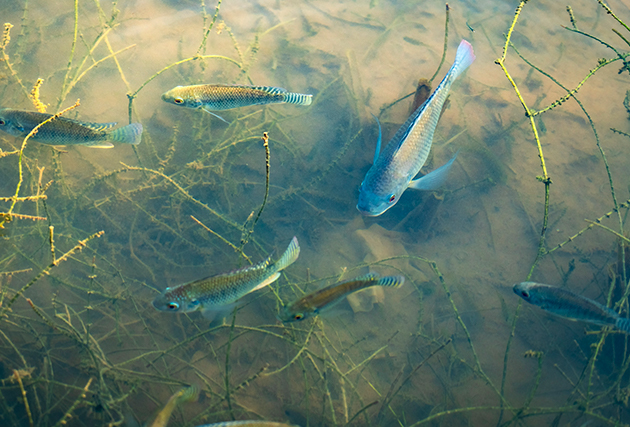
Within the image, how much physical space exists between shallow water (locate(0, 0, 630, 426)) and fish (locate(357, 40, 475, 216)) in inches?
30.9

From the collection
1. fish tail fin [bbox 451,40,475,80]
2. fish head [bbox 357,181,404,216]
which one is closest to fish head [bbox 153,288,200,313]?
fish head [bbox 357,181,404,216]

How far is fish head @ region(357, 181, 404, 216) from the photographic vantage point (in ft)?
13.4

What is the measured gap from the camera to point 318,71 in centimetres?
623

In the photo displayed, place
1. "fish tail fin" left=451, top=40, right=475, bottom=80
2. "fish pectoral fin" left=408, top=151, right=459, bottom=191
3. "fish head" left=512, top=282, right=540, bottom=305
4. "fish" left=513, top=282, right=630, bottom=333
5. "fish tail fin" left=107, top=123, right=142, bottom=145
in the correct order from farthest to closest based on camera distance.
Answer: "fish pectoral fin" left=408, top=151, right=459, bottom=191
"fish tail fin" left=451, top=40, right=475, bottom=80
"fish tail fin" left=107, top=123, right=142, bottom=145
"fish head" left=512, top=282, right=540, bottom=305
"fish" left=513, top=282, right=630, bottom=333

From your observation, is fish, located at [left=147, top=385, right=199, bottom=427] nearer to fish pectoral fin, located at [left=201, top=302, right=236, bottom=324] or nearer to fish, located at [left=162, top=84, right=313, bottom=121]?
fish pectoral fin, located at [left=201, top=302, right=236, bottom=324]

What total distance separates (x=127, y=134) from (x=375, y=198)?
288 cm

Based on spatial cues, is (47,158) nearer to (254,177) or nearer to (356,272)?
(254,177)

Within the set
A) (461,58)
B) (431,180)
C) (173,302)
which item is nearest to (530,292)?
(431,180)

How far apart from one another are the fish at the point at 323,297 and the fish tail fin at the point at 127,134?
98.4 inches

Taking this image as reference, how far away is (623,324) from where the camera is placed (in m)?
3.35

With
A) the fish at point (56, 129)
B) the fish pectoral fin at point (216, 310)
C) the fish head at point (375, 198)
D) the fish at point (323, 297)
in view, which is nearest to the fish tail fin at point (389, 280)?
the fish at point (323, 297)

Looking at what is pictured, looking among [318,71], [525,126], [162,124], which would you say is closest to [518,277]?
[525,126]

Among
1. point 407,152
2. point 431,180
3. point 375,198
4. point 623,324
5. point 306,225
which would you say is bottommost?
point 306,225

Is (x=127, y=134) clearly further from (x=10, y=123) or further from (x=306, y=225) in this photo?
(x=306, y=225)
